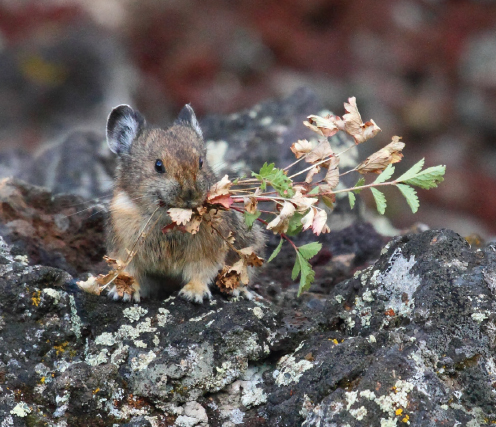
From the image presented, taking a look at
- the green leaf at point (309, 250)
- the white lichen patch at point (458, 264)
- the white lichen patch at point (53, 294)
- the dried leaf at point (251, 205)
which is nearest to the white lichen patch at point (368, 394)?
the white lichen patch at point (458, 264)

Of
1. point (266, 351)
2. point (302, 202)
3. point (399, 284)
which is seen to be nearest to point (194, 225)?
point (302, 202)

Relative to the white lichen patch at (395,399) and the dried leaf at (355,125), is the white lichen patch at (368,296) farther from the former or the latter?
the dried leaf at (355,125)

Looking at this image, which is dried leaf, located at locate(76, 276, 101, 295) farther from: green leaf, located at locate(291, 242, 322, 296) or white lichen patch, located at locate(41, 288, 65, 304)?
green leaf, located at locate(291, 242, 322, 296)

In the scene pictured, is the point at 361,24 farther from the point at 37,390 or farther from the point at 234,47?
the point at 37,390

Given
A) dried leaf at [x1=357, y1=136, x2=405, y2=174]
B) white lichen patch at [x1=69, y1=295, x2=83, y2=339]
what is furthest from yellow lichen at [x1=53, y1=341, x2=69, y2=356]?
dried leaf at [x1=357, y1=136, x2=405, y2=174]

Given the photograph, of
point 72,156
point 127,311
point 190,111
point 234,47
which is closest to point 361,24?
point 234,47

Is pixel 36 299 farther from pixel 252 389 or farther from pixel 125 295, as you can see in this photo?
pixel 252 389

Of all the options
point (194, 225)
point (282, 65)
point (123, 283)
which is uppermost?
point (194, 225)
